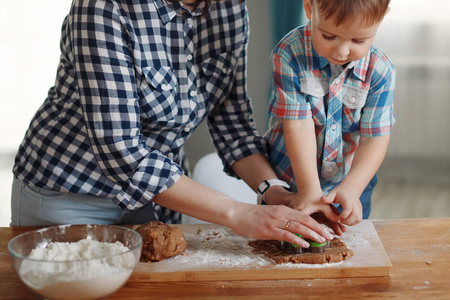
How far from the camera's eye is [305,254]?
49.8 inches

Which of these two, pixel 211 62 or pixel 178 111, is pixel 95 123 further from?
pixel 211 62

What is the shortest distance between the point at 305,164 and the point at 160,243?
1.50ft

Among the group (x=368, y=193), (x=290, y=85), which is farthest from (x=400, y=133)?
(x=290, y=85)

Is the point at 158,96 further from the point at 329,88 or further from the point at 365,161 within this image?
the point at 365,161

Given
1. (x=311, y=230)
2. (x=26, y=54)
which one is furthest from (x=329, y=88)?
(x=26, y=54)

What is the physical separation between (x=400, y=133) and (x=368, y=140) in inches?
106

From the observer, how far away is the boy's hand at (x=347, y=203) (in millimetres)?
1361

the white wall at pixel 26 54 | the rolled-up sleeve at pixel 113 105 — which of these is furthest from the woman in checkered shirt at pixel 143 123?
the white wall at pixel 26 54

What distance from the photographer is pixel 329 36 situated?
4.28 ft

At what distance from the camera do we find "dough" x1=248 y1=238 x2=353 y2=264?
4.05 ft

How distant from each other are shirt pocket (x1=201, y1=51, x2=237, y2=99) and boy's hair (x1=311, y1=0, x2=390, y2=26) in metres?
0.42

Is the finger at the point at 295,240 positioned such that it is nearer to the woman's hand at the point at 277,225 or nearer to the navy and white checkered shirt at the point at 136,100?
the woman's hand at the point at 277,225

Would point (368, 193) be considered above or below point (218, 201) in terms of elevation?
below

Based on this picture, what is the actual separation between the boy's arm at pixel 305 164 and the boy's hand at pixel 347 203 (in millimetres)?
25
